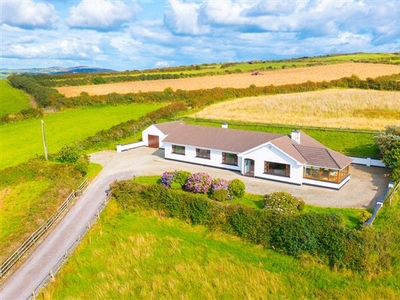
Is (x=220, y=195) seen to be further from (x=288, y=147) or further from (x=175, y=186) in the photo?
(x=288, y=147)

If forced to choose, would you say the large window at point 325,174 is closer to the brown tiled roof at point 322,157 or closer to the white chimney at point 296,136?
the brown tiled roof at point 322,157

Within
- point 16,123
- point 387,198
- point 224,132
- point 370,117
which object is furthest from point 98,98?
point 387,198

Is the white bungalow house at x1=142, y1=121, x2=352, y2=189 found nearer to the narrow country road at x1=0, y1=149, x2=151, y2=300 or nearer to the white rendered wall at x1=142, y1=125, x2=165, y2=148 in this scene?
the white rendered wall at x1=142, y1=125, x2=165, y2=148

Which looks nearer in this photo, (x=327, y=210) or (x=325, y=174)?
(x=327, y=210)

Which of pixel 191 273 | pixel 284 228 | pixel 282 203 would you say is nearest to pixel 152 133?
pixel 282 203

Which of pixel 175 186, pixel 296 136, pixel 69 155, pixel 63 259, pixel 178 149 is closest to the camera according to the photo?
pixel 63 259

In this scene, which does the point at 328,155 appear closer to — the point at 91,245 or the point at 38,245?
the point at 91,245
